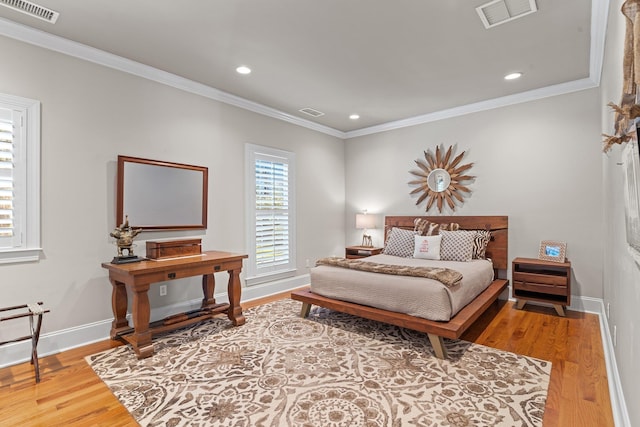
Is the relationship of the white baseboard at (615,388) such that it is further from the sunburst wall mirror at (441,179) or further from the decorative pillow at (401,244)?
the sunburst wall mirror at (441,179)

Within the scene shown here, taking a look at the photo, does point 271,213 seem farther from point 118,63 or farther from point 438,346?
point 438,346

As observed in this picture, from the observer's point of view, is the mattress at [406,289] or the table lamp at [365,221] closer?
the mattress at [406,289]

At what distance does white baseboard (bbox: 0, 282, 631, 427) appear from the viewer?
202 cm

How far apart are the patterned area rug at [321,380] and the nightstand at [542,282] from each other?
4.82 feet

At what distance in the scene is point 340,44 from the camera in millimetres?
3016

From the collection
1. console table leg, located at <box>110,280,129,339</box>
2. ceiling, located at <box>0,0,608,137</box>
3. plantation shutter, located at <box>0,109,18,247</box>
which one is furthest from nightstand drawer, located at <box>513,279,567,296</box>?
plantation shutter, located at <box>0,109,18,247</box>

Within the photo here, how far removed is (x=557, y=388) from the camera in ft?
7.43

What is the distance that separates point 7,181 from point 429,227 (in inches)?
188

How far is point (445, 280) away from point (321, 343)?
127cm

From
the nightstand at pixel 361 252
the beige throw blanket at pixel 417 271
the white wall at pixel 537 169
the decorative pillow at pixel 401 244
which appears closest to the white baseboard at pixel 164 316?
the white wall at pixel 537 169

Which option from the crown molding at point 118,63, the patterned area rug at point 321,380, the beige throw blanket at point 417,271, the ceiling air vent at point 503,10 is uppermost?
the ceiling air vent at point 503,10

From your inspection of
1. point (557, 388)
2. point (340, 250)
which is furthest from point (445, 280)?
point (340, 250)

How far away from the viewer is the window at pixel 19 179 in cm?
265

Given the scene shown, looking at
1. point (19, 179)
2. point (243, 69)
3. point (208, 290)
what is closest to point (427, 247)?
point (208, 290)
